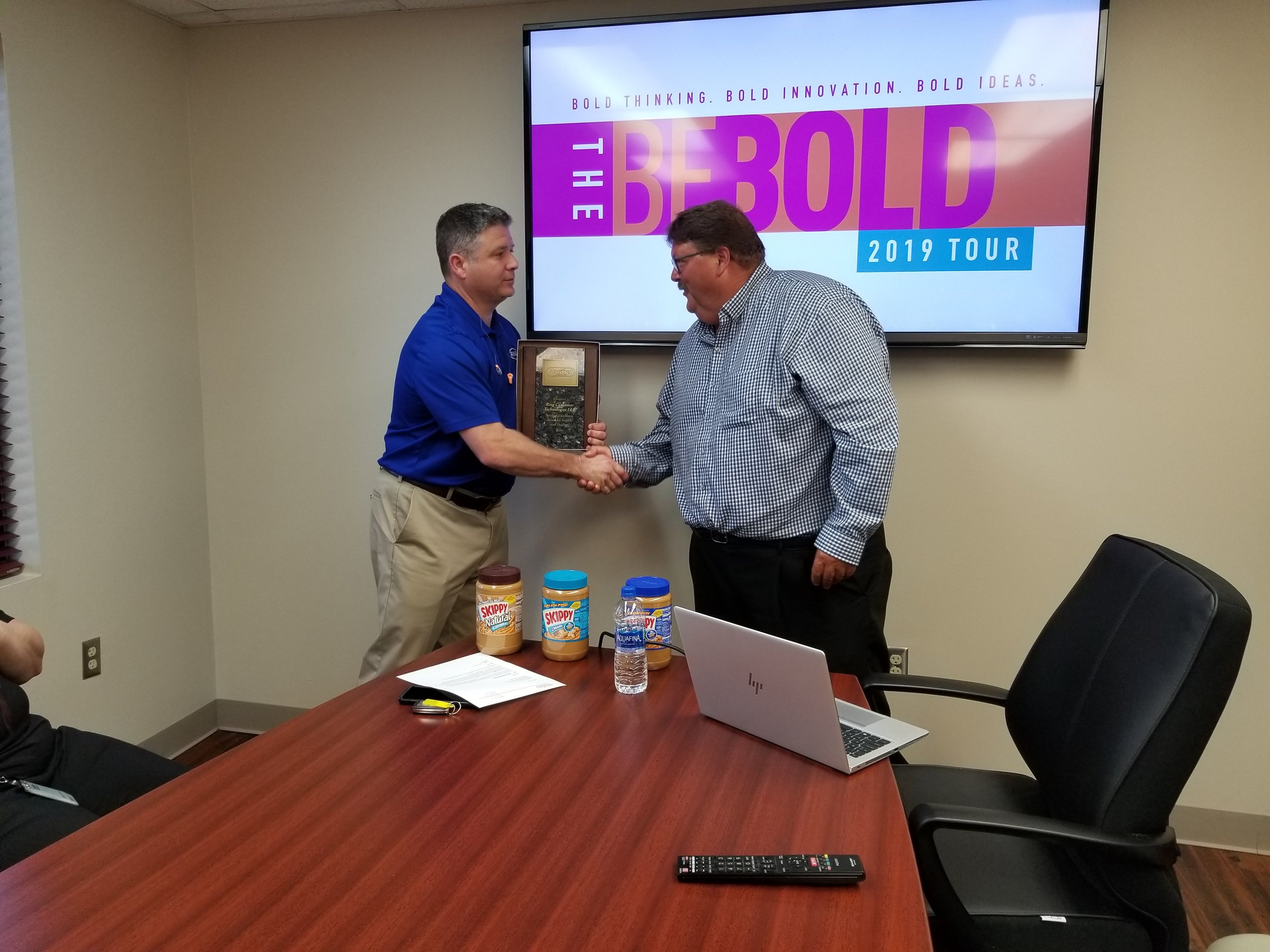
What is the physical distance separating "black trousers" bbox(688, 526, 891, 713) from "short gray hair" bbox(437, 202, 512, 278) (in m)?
1.12

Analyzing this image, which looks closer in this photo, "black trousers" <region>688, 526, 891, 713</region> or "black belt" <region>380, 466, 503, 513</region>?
"black trousers" <region>688, 526, 891, 713</region>

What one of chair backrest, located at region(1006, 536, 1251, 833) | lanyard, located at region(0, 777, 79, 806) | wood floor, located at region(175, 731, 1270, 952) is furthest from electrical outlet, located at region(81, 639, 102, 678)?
chair backrest, located at region(1006, 536, 1251, 833)

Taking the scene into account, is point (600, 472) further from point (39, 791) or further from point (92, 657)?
point (92, 657)

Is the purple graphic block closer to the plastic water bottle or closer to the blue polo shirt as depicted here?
the blue polo shirt

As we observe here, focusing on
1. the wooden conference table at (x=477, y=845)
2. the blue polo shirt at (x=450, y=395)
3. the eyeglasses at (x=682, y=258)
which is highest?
the eyeglasses at (x=682, y=258)

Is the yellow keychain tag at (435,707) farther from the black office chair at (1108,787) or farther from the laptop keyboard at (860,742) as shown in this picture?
the black office chair at (1108,787)

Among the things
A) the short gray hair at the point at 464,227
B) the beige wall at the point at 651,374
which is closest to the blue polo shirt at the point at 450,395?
the short gray hair at the point at 464,227

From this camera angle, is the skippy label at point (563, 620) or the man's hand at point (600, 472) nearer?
the skippy label at point (563, 620)

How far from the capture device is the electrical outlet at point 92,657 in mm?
2898

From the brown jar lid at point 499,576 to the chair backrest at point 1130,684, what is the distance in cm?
105

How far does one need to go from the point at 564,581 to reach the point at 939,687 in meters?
0.80

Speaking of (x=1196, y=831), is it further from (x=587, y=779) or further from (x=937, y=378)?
(x=587, y=779)

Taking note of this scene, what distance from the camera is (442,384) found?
2.51 metres

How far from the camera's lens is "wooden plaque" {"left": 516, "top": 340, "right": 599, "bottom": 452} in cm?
265
